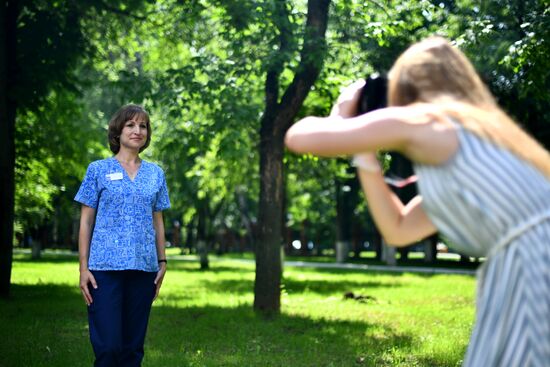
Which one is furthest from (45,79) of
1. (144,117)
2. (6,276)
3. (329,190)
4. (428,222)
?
(329,190)

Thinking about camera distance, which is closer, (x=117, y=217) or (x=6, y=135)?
(x=117, y=217)

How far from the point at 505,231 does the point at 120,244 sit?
3.01m

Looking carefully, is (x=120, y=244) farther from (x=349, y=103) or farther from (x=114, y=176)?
(x=349, y=103)

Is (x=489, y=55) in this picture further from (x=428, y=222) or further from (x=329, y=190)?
(x=329, y=190)

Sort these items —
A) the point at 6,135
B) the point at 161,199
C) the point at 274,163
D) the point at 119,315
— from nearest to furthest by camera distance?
1. the point at 119,315
2. the point at 161,199
3. the point at 274,163
4. the point at 6,135

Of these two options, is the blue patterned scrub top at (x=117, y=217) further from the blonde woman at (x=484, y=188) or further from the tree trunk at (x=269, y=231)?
the tree trunk at (x=269, y=231)

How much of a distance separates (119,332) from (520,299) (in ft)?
10.1

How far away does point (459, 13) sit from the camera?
1225 centimetres

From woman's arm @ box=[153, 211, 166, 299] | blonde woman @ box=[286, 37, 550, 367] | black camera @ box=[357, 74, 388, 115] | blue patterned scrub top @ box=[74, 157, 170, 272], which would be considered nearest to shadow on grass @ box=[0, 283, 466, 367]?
woman's arm @ box=[153, 211, 166, 299]

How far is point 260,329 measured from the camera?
9.77 m

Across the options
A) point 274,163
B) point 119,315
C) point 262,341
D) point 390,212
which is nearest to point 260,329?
point 262,341

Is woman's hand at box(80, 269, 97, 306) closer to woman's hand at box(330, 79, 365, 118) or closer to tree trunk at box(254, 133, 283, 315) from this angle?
woman's hand at box(330, 79, 365, 118)

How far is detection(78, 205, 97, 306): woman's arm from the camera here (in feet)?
15.6

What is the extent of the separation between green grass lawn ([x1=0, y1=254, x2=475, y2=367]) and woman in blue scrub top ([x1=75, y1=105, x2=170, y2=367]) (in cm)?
271
